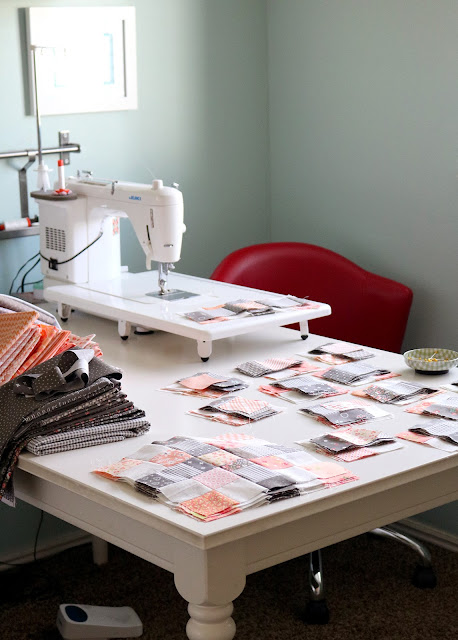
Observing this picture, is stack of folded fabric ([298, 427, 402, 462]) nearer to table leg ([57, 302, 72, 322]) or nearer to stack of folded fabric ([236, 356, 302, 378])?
stack of folded fabric ([236, 356, 302, 378])

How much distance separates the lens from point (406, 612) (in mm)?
2600

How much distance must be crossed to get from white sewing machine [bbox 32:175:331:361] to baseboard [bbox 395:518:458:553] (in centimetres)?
101

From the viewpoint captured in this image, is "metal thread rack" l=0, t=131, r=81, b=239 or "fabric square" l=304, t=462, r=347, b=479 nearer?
"fabric square" l=304, t=462, r=347, b=479

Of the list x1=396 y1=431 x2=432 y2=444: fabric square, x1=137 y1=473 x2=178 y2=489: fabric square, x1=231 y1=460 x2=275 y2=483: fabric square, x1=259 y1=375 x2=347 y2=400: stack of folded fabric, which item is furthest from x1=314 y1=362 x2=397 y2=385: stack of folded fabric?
x1=137 y1=473 x2=178 y2=489: fabric square


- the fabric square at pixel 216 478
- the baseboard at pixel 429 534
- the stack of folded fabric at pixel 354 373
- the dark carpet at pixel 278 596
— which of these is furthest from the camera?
the baseboard at pixel 429 534

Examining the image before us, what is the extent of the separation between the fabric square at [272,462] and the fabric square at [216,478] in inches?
2.6

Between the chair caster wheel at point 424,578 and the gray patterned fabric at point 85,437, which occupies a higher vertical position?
the gray patterned fabric at point 85,437

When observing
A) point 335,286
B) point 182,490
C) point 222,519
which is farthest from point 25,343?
point 335,286

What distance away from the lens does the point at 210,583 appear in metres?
1.42

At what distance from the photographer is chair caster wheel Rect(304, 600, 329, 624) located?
2.54 metres

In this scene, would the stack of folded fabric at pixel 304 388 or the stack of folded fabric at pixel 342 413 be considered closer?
the stack of folded fabric at pixel 342 413

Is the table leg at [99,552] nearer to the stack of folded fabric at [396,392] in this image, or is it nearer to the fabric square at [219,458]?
the stack of folded fabric at [396,392]

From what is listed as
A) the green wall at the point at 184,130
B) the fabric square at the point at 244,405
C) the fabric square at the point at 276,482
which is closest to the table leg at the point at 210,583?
the fabric square at the point at 276,482

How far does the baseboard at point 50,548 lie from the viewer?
9.54 ft
